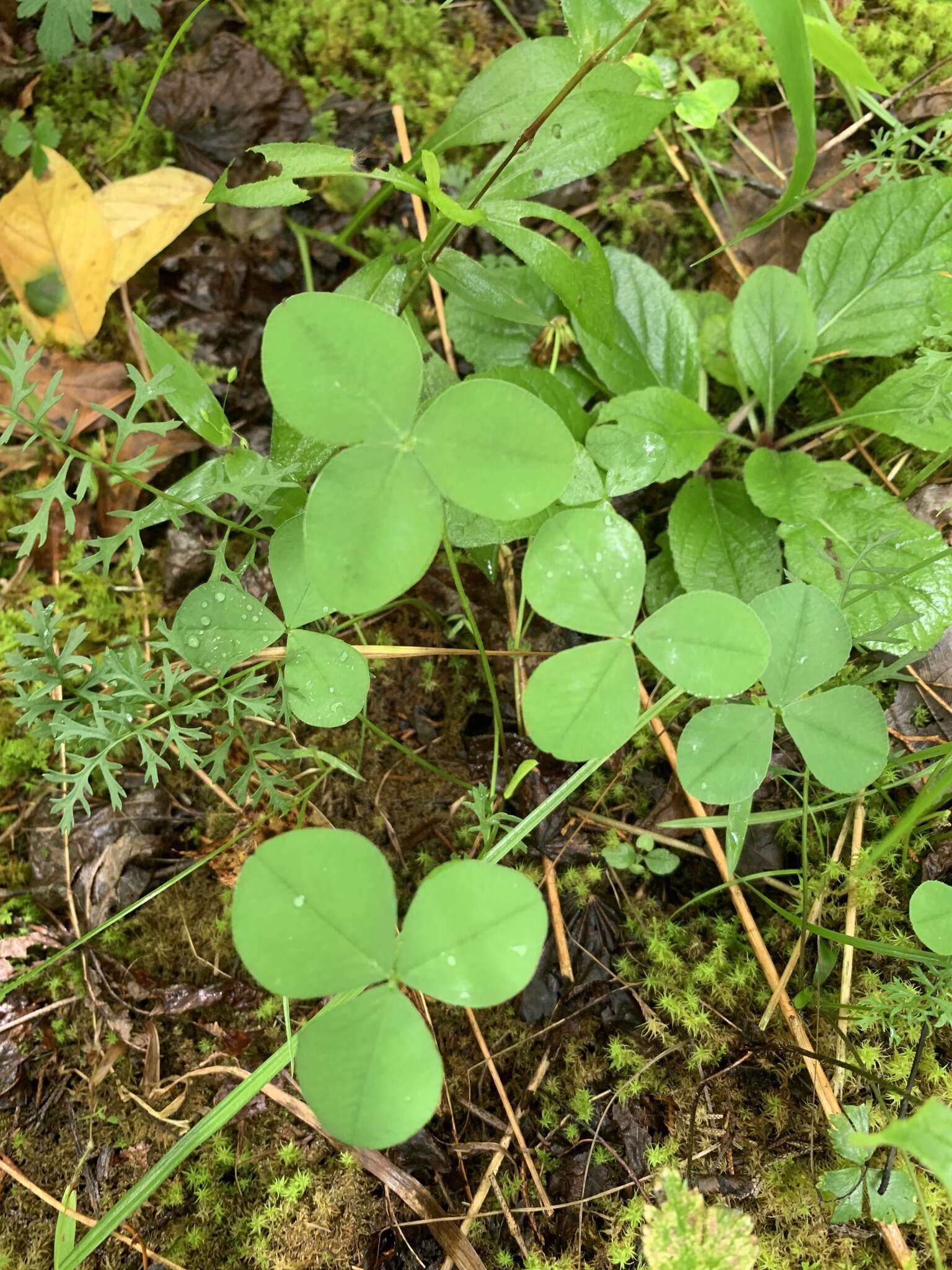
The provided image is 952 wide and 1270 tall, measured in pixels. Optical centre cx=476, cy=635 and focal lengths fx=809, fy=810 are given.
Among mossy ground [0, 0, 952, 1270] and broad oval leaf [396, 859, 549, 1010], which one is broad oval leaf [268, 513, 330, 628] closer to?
mossy ground [0, 0, 952, 1270]

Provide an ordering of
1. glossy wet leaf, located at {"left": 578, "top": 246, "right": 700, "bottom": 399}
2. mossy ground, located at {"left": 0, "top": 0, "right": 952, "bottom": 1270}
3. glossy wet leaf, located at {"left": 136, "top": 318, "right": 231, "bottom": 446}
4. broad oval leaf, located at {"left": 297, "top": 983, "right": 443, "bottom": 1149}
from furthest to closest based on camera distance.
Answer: glossy wet leaf, located at {"left": 578, "top": 246, "right": 700, "bottom": 399}, glossy wet leaf, located at {"left": 136, "top": 318, "right": 231, "bottom": 446}, mossy ground, located at {"left": 0, "top": 0, "right": 952, "bottom": 1270}, broad oval leaf, located at {"left": 297, "top": 983, "right": 443, "bottom": 1149}

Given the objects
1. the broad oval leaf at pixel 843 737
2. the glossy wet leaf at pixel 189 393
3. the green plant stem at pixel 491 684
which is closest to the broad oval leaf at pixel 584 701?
the green plant stem at pixel 491 684

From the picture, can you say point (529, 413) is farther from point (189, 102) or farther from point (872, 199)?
point (189, 102)

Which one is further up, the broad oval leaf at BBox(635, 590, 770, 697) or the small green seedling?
the broad oval leaf at BBox(635, 590, 770, 697)

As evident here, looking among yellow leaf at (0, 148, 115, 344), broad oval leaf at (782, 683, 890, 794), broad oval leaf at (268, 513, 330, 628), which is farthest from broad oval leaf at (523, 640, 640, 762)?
yellow leaf at (0, 148, 115, 344)

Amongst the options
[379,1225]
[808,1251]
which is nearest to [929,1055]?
[808,1251]

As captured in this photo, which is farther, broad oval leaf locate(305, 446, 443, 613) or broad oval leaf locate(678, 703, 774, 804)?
broad oval leaf locate(678, 703, 774, 804)

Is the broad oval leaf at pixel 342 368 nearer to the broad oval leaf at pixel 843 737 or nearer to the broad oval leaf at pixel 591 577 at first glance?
the broad oval leaf at pixel 591 577

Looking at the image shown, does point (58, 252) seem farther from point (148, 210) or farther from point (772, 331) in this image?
point (772, 331)
